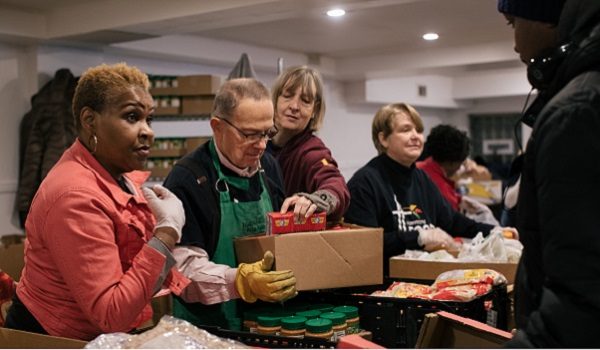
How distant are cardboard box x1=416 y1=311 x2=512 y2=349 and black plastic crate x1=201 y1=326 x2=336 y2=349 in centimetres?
26

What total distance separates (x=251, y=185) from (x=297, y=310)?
1.53ft

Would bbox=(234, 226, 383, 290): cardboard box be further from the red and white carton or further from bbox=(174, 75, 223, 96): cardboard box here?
bbox=(174, 75, 223, 96): cardboard box

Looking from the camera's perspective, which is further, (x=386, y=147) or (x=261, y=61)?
(x=261, y=61)

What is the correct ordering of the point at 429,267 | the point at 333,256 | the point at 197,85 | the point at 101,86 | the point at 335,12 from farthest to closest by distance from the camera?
1. the point at 197,85
2. the point at 335,12
3. the point at 429,267
4. the point at 333,256
5. the point at 101,86

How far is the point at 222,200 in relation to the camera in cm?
227

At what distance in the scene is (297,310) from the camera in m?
2.26

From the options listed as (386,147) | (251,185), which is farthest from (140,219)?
(386,147)

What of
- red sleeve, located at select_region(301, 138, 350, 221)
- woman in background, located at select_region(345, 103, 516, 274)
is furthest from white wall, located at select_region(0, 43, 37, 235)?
red sleeve, located at select_region(301, 138, 350, 221)

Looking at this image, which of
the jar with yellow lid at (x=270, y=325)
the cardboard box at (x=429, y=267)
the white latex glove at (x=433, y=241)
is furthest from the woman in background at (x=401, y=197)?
the jar with yellow lid at (x=270, y=325)

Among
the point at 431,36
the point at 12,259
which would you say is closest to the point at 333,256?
the point at 12,259

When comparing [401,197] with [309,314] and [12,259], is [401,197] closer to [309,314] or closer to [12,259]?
[309,314]

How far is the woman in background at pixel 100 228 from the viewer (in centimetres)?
168

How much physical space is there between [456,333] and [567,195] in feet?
2.33

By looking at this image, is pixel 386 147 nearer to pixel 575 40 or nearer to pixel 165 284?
pixel 165 284
